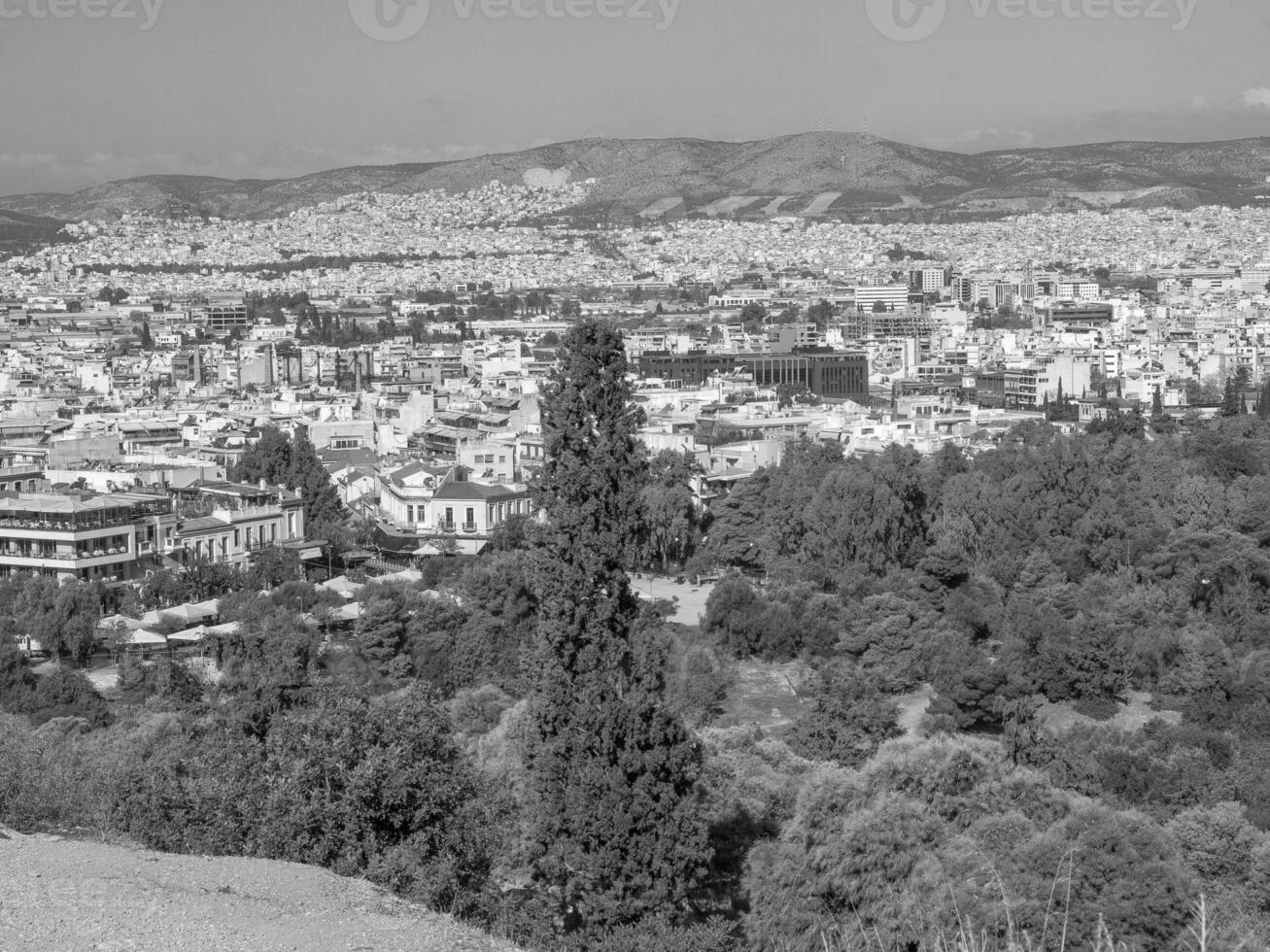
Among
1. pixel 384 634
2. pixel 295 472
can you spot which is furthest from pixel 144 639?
pixel 295 472

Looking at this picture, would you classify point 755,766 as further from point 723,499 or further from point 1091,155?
point 1091,155

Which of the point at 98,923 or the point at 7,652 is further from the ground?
the point at 98,923

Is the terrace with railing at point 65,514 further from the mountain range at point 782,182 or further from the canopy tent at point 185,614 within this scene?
the mountain range at point 782,182

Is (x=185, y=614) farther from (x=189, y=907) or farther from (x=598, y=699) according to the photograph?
(x=189, y=907)

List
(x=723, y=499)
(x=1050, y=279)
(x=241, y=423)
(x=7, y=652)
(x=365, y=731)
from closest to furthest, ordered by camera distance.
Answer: (x=365, y=731), (x=7, y=652), (x=723, y=499), (x=241, y=423), (x=1050, y=279)

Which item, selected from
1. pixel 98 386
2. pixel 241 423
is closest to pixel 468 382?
pixel 98 386

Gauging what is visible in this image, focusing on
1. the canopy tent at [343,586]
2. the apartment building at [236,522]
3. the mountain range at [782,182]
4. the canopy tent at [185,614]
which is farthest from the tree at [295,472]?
the mountain range at [782,182]

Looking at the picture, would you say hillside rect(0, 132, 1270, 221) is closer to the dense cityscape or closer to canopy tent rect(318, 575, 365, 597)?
the dense cityscape
